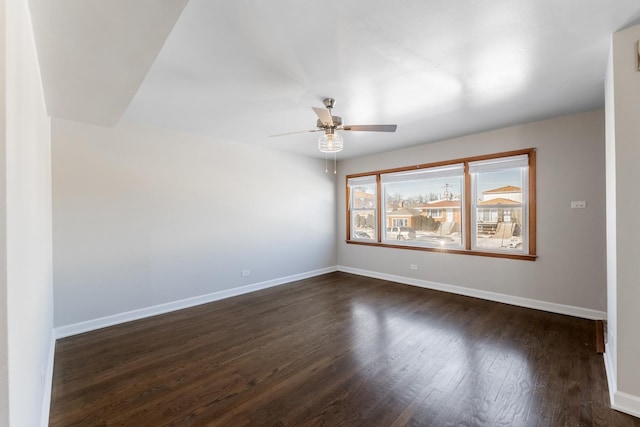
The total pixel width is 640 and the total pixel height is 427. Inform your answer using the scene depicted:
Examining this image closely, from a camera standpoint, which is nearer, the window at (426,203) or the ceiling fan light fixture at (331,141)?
the ceiling fan light fixture at (331,141)

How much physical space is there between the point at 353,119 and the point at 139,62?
97.5 inches

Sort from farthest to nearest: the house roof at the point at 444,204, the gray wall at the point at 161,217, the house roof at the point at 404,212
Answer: the house roof at the point at 404,212 < the house roof at the point at 444,204 < the gray wall at the point at 161,217

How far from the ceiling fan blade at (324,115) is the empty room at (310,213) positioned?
0.10ft

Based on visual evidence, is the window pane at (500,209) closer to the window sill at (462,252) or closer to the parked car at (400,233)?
the window sill at (462,252)

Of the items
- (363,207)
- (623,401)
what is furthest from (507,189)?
(623,401)

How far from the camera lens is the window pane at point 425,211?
4.86 meters

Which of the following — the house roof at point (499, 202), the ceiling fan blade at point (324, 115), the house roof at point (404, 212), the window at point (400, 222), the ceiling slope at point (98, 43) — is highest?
the ceiling fan blade at point (324, 115)

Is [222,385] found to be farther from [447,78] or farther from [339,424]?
[447,78]

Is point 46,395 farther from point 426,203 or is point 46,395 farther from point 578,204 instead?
point 578,204

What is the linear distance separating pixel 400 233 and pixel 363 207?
103cm

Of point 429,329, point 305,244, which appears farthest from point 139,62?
point 305,244

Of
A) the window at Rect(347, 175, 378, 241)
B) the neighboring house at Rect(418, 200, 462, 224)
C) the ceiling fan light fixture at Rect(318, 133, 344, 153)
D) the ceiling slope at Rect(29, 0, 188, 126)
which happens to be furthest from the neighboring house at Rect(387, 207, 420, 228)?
the ceiling slope at Rect(29, 0, 188, 126)

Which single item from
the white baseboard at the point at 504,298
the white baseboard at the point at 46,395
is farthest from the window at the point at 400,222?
the white baseboard at the point at 46,395

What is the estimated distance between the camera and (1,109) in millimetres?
836
